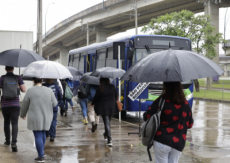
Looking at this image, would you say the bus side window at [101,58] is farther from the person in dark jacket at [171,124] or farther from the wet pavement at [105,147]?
the person in dark jacket at [171,124]

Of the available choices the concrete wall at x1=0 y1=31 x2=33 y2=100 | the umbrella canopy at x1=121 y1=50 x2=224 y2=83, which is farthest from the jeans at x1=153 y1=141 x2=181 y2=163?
the concrete wall at x1=0 y1=31 x2=33 y2=100

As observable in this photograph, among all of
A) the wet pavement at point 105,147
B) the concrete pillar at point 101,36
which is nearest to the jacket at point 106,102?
the wet pavement at point 105,147

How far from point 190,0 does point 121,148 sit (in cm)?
3575

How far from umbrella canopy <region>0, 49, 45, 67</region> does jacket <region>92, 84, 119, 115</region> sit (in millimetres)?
1624

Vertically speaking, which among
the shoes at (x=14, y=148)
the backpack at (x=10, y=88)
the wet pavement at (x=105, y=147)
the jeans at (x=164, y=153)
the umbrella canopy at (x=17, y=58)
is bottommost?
the wet pavement at (x=105, y=147)

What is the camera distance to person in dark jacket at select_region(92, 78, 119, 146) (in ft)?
26.9

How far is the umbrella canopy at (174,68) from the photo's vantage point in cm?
405

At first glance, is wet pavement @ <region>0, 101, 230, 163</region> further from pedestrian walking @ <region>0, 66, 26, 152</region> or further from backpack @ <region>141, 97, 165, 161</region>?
backpack @ <region>141, 97, 165, 161</region>

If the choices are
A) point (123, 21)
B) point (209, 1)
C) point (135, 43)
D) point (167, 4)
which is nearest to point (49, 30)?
point (123, 21)

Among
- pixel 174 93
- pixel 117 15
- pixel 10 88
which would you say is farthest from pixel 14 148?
pixel 117 15

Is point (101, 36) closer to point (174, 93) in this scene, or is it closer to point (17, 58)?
point (17, 58)

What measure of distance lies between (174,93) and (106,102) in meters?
4.29

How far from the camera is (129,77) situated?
4.52 m

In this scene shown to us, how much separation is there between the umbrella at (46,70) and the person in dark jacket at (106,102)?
0.96m
